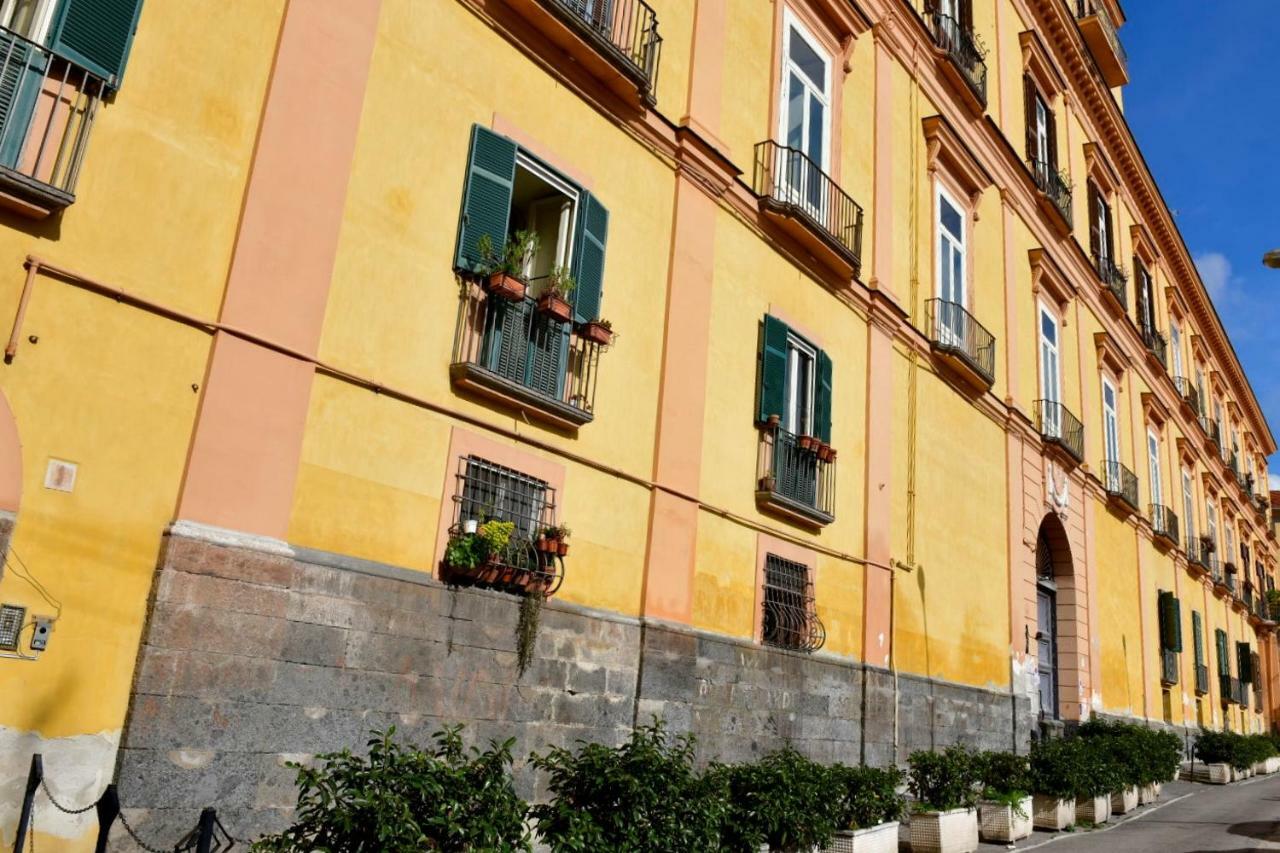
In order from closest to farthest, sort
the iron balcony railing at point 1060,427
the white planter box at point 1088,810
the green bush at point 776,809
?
the green bush at point 776,809 < the white planter box at point 1088,810 < the iron balcony railing at point 1060,427

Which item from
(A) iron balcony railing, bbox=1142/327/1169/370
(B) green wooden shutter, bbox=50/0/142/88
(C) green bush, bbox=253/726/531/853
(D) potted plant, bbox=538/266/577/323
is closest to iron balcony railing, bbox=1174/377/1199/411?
(A) iron balcony railing, bbox=1142/327/1169/370

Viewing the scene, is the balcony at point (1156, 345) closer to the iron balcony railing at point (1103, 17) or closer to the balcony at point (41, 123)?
the iron balcony railing at point (1103, 17)

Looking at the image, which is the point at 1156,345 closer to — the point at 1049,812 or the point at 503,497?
the point at 1049,812

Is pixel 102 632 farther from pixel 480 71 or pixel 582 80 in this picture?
pixel 582 80

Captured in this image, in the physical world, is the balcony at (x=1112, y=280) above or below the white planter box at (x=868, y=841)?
above

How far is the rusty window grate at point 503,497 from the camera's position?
865 centimetres

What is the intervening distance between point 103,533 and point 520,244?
13.5ft

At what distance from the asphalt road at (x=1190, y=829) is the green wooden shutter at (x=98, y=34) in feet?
36.8

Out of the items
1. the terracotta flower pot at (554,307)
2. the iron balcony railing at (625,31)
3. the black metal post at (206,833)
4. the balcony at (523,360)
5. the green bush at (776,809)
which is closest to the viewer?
the black metal post at (206,833)

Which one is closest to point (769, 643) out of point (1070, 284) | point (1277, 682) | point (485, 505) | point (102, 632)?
point (485, 505)

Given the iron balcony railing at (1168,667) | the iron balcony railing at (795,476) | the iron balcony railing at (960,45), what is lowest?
the iron balcony railing at (1168,667)

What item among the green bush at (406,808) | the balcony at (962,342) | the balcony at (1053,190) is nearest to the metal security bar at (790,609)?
the balcony at (962,342)

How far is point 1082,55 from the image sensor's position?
2406cm

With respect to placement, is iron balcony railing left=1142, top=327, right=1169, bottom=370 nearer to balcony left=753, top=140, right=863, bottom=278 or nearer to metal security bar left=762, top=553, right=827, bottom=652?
balcony left=753, top=140, right=863, bottom=278
